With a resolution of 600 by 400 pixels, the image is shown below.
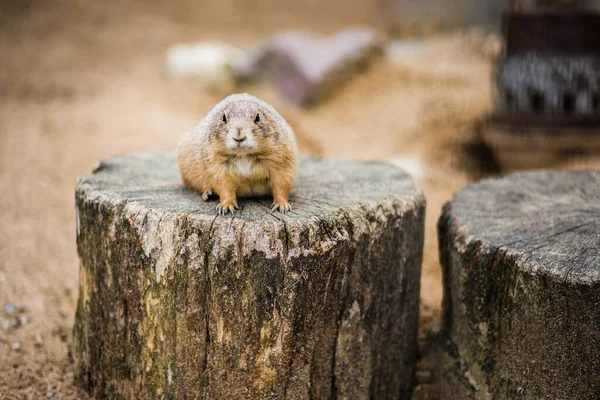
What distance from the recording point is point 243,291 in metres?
2.65

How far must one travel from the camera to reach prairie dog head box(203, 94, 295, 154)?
9.16 feet

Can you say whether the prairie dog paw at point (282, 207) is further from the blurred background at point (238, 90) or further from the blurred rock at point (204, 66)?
the blurred rock at point (204, 66)

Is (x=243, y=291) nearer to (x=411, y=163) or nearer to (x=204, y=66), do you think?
(x=411, y=163)

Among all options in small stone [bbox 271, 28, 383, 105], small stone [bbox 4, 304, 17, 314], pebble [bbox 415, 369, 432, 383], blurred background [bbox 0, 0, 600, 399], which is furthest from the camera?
small stone [bbox 271, 28, 383, 105]

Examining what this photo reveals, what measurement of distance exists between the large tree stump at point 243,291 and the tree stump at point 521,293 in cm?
32

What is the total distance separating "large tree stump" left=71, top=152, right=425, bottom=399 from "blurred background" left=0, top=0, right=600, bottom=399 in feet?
2.02

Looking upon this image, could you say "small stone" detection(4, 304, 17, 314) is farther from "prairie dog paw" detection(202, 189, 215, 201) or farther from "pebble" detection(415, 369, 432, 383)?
"pebble" detection(415, 369, 432, 383)

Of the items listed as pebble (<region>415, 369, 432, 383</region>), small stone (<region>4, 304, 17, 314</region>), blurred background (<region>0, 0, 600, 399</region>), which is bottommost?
pebble (<region>415, 369, 432, 383</region>)

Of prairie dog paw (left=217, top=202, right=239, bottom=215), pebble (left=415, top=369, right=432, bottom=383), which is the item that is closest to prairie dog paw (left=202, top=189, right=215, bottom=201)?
prairie dog paw (left=217, top=202, right=239, bottom=215)

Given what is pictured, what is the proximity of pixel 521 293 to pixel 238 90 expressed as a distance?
7.84 meters

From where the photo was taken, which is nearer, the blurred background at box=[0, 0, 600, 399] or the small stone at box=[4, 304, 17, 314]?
the small stone at box=[4, 304, 17, 314]

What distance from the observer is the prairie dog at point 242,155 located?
284 centimetres

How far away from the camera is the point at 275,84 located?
10000mm

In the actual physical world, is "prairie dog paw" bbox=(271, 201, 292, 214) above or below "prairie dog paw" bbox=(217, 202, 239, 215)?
below
